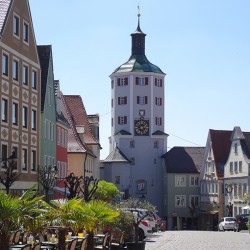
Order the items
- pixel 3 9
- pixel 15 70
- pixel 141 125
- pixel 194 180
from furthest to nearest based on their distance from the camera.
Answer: pixel 194 180, pixel 141 125, pixel 15 70, pixel 3 9

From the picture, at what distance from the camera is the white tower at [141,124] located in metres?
114

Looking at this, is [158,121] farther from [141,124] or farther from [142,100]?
[142,100]

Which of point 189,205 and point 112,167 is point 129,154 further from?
point 189,205

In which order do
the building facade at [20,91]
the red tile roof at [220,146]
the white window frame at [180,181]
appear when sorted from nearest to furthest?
the building facade at [20,91], the red tile roof at [220,146], the white window frame at [180,181]

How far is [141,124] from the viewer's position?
374 feet

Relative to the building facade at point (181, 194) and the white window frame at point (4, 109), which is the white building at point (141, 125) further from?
the white window frame at point (4, 109)

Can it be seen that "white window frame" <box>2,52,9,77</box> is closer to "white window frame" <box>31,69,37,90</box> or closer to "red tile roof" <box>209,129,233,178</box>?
"white window frame" <box>31,69,37,90</box>

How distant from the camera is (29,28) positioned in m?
49.3

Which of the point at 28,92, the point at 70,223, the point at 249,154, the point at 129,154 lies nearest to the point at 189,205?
the point at 129,154

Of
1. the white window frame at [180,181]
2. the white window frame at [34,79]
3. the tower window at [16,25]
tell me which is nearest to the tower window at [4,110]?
the tower window at [16,25]

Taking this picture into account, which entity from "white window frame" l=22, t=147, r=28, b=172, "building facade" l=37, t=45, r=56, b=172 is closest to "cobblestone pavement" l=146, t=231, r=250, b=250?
"white window frame" l=22, t=147, r=28, b=172

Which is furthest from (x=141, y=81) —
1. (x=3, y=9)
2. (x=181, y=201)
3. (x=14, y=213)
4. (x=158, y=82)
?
(x=14, y=213)

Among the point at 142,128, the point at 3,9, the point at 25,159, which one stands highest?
the point at 3,9

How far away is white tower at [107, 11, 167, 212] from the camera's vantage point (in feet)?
373
